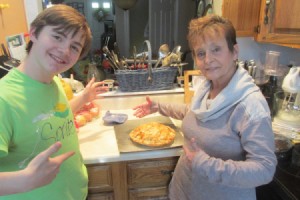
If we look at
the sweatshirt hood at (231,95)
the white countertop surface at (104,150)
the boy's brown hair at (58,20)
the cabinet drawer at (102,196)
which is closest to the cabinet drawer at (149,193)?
the cabinet drawer at (102,196)

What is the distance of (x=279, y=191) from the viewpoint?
0.90 m

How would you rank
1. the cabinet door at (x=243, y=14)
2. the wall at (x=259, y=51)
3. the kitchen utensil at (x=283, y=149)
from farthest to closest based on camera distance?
the wall at (x=259, y=51) < the cabinet door at (x=243, y=14) < the kitchen utensil at (x=283, y=149)

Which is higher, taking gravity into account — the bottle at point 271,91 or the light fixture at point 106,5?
the light fixture at point 106,5

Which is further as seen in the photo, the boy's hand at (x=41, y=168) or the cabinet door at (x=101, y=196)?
the cabinet door at (x=101, y=196)

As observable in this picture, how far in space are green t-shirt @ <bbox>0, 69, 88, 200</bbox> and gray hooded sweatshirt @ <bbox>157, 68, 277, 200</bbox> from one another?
0.45 metres

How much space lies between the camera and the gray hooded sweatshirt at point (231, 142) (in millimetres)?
751

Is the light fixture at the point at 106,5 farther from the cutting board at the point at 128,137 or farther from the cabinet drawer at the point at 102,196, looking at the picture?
the cabinet drawer at the point at 102,196

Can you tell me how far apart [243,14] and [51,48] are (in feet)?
3.64

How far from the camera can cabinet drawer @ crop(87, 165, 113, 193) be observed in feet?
3.75

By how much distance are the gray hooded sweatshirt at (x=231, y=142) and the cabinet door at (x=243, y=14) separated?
1.99 ft

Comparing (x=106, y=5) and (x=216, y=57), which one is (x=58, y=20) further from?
(x=106, y=5)

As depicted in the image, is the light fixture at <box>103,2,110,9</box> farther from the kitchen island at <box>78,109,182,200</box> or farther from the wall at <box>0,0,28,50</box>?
the kitchen island at <box>78,109,182,200</box>

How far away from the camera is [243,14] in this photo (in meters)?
1.38

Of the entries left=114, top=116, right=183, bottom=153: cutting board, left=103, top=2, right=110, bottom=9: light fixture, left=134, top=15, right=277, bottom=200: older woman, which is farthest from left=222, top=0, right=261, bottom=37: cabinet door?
left=103, top=2, right=110, bottom=9: light fixture
